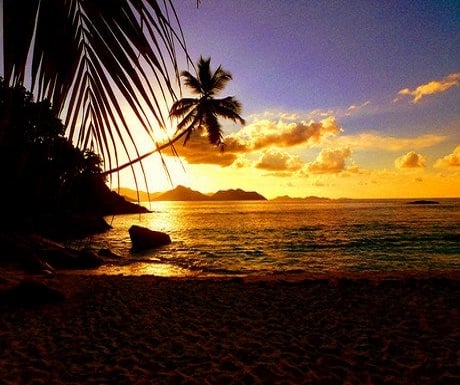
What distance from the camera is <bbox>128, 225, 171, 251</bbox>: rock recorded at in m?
22.6

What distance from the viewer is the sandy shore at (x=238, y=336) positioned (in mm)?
4648

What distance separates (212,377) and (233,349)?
944 millimetres

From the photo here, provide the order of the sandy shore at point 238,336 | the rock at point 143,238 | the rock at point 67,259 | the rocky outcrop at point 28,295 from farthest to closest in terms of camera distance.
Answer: the rock at point 143,238
the rock at point 67,259
the rocky outcrop at point 28,295
the sandy shore at point 238,336

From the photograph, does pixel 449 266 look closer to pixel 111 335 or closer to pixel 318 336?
pixel 318 336

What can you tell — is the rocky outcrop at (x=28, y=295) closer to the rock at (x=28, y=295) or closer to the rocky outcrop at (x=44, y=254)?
the rock at (x=28, y=295)

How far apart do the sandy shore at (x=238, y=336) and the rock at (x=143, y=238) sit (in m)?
12.9

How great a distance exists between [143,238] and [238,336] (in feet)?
58.5

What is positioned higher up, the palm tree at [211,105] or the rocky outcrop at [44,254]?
the palm tree at [211,105]

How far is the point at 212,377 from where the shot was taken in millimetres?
4602

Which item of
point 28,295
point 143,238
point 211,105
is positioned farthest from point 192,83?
point 28,295

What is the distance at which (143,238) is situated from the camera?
22938 millimetres

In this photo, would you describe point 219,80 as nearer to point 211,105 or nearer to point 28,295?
point 211,105

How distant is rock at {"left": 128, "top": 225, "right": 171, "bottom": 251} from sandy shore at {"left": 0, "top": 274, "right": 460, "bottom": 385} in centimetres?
1288

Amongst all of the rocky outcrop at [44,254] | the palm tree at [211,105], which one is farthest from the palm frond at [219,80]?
the rocky outcrop at [44,254]
